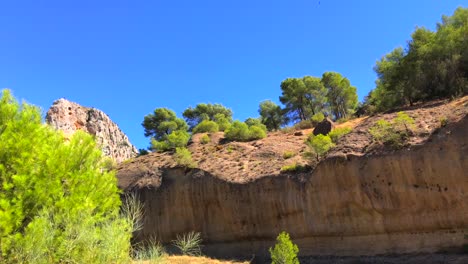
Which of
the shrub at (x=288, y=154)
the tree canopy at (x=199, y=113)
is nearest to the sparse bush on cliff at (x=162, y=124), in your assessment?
the tree canopy at (x=199, y=113)

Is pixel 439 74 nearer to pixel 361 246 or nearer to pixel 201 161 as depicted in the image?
pixel 361 246

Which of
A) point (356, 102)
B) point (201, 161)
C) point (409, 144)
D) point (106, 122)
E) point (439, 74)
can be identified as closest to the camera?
point (409, 144)

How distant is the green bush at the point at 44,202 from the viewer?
830 cm

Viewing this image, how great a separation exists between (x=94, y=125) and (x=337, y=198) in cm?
4170

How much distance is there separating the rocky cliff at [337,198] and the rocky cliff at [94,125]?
83.6ft

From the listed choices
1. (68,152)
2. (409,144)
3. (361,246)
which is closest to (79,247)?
(68,152)

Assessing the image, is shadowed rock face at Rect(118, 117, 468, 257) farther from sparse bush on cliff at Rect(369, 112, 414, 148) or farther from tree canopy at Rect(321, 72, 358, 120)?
tree canopy at Rect(321, 72, 358, 120)

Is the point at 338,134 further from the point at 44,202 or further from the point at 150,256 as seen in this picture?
the point at 44,202

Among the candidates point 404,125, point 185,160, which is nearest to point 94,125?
point 185,160

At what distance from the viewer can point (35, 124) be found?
1076 centimetres

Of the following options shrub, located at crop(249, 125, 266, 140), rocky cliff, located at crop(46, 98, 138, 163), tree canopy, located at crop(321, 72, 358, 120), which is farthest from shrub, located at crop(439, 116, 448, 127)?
rocky cliff, located at crop(46, 98, 138, 163)

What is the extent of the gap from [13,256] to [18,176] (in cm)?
169

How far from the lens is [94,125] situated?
175ft

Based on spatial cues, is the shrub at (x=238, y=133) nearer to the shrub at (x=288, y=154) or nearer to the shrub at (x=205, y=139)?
the shrub at (x=205, y=139)
